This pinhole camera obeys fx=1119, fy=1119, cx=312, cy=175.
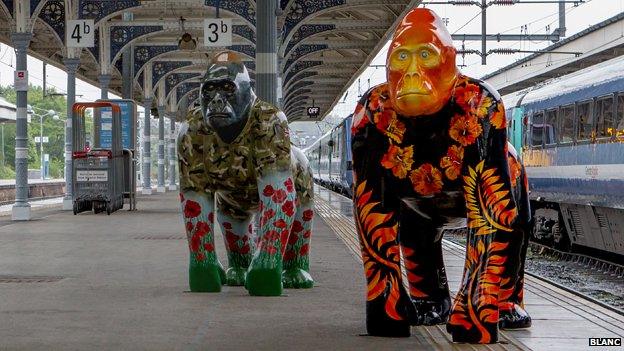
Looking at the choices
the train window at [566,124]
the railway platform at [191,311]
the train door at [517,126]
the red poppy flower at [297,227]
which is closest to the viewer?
the railway platform at [191,311]

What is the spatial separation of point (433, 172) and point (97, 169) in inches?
812

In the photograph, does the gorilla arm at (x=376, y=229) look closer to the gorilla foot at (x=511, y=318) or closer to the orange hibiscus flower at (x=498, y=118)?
the orange hibiscus flower at (x=498, y=118)

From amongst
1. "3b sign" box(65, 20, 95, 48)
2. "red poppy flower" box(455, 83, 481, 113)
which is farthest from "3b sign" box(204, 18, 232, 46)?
"red poppy flower" box(455, 83, 481, 113)

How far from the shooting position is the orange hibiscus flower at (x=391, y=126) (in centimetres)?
712

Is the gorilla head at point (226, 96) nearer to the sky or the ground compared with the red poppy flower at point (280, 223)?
nearer to the sky

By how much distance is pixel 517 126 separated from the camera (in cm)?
2091

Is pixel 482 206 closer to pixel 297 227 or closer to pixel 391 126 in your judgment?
pixel 391 126

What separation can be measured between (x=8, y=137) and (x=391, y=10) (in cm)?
8638

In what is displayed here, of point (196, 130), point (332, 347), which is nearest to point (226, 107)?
point (196, 130)

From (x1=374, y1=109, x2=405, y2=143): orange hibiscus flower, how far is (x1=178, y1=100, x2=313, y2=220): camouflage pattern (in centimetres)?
259

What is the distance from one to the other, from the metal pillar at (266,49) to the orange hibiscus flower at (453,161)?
923cm

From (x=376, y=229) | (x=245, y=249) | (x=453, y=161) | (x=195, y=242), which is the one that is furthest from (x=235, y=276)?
(x=453, y=161)

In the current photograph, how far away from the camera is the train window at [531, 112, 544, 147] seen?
1922 cm

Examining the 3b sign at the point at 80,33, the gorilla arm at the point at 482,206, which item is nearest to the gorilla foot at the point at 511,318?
the gorilla arm at the point at 482,206
